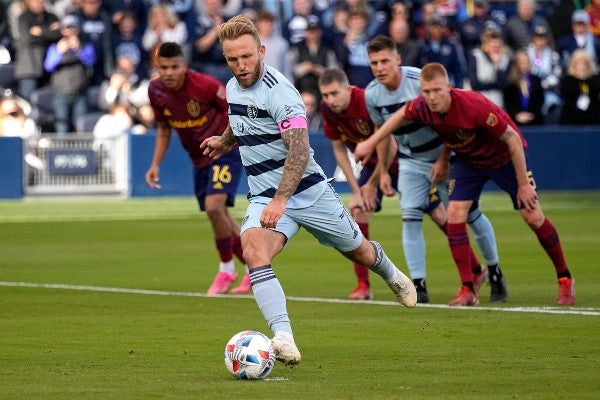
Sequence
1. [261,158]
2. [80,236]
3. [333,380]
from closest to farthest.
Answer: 1. [333,380]
2. [261,158]
3. [80,236]

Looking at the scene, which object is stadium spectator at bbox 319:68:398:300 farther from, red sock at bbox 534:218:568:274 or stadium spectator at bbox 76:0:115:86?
stadium spectator at bbox 76:0:115:86

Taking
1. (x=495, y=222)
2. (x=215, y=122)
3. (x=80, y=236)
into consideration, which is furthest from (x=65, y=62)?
(x=215, y=122)

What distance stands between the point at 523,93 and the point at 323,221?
775 inches

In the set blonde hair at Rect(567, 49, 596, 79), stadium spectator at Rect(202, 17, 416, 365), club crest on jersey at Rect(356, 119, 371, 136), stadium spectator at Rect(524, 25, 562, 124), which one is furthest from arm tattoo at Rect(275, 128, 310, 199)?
stadium spectator at Rect(524, 25, 562, 124)

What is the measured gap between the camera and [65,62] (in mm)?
27031

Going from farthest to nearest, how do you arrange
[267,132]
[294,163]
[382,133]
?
[382,133] → [267,132] → [294,163]

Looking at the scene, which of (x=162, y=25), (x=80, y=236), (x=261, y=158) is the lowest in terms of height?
(x=80, y=236)

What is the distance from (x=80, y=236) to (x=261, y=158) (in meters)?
11.9

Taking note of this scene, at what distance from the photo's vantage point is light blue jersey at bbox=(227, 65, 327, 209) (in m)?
8.71

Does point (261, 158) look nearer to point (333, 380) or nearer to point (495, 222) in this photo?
point (333, 380)

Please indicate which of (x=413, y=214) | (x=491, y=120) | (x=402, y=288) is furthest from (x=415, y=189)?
(x=402, y=288)

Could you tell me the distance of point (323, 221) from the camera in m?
9.03

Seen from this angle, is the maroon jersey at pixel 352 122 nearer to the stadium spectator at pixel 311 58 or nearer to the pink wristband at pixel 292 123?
the pink wristband at pixel 292 123

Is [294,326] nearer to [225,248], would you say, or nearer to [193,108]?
[225,248]
